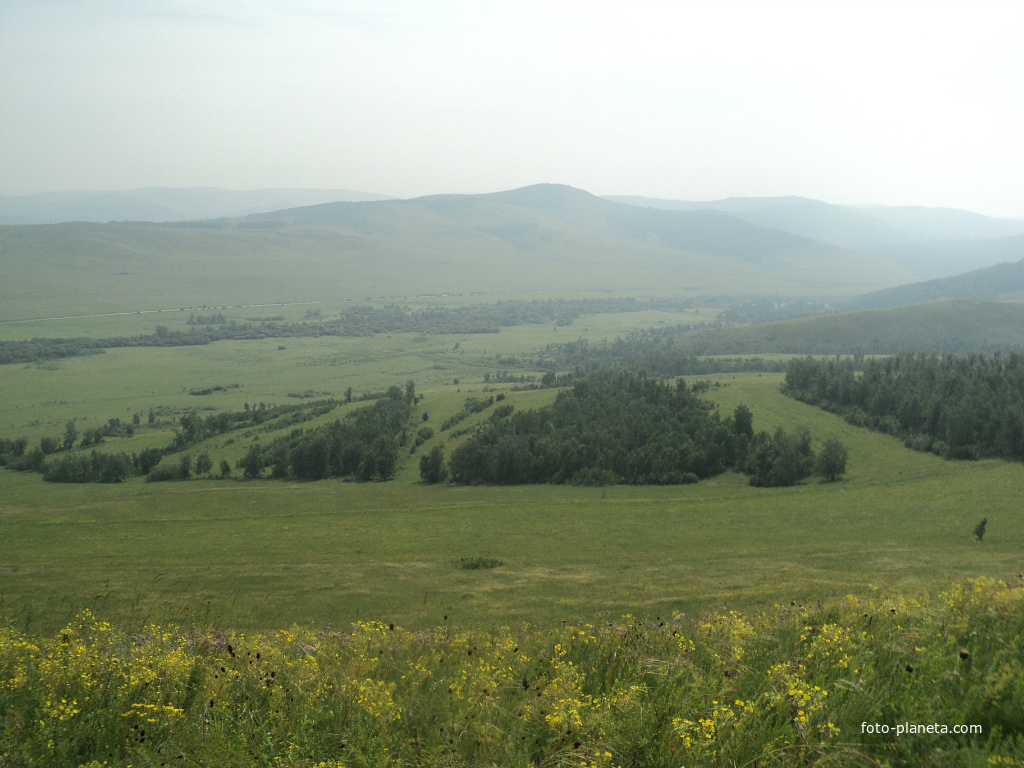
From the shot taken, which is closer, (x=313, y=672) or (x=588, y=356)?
(x=313, y=672)

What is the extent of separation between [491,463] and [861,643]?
51563 millimetres

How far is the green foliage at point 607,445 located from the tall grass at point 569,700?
45.9 metres

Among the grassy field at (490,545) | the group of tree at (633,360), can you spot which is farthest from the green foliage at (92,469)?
the group of tree at (633,360)

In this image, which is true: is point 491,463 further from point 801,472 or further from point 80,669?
point 80,669

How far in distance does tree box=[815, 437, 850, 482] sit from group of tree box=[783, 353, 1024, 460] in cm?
1065

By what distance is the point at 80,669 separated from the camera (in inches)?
337

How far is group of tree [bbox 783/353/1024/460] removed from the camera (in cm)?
5488

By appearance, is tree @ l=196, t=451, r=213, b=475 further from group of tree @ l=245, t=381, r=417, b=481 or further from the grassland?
the grassland

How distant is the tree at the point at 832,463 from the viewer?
169 ft

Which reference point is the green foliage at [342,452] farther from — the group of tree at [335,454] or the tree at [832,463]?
the tree at [832,463]

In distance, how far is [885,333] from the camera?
17088cm

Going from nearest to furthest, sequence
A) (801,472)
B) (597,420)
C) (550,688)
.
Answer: (550,688) → (801,472) → (597,420)

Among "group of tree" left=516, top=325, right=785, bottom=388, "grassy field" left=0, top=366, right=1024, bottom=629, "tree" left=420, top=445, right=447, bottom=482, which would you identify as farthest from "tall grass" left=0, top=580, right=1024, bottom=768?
"group of tree" left=516, top=325, right=785, bottom=388

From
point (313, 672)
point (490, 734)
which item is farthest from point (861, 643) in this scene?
point (313, 672)
